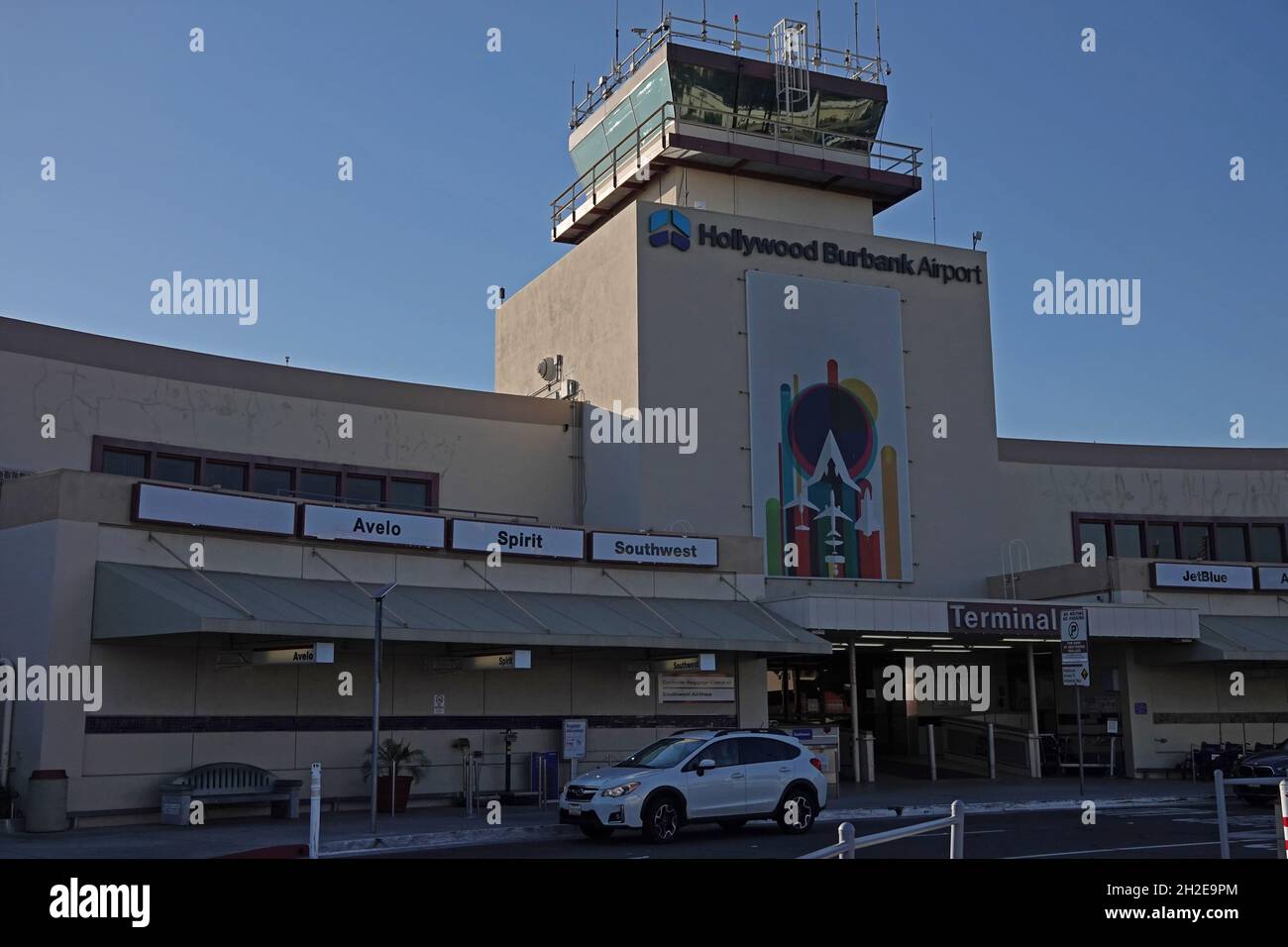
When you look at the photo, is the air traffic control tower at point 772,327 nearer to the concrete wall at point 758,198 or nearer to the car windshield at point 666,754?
the concrete wall at point 758,198

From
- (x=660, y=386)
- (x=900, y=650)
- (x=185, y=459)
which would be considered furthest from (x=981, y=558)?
(x=185, y=459)

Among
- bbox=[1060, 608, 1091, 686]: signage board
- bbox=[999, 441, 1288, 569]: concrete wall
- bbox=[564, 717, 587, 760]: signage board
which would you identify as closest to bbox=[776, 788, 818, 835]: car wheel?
bbox=[564, 717, 587, 760]: signage board

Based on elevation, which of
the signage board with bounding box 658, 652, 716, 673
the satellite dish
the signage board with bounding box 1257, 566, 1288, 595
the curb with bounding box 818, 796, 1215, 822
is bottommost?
the curb with bounding box 818, 796, 1215, 822

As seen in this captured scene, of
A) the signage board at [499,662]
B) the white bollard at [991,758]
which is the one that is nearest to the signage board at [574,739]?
the signage board at [499,662]

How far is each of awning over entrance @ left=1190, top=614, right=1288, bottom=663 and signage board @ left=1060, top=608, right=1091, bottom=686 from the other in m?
8.85

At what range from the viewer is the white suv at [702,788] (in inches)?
774

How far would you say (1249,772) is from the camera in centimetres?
2798

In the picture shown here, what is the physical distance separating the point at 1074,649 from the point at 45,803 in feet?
64.1

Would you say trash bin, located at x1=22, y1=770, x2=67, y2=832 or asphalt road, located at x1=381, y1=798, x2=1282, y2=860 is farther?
trash bin, located at x1=22, y1=770, x2=67, y2=832

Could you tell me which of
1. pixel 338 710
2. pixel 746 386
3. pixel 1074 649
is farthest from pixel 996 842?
pixel 746 386

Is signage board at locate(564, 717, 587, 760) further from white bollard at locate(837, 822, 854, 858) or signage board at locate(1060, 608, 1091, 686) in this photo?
white bollard at locate(837, 822, 854, 858)

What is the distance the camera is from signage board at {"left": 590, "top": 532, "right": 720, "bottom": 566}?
2903 cm

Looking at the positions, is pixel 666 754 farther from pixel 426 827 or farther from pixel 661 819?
pixel 426 827

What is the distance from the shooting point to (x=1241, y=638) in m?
36.3
